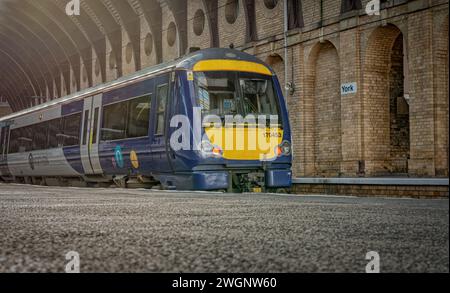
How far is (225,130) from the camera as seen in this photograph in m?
12.7

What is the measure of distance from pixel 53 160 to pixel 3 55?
125ft

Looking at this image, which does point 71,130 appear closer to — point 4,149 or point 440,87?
point 4,149

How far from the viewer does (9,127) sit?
2430cm

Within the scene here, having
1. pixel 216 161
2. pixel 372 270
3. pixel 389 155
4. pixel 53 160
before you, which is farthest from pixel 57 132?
pixel 372 270

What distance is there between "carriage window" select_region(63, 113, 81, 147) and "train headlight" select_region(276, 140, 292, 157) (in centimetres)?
614

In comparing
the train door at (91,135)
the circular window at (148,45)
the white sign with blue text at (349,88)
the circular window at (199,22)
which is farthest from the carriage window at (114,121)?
the circular window at (148,45)

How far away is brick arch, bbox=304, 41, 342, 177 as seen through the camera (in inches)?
798

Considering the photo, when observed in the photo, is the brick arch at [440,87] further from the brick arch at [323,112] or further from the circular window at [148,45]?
the circular window at [148,45]

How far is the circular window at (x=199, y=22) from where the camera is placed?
88.4 feet

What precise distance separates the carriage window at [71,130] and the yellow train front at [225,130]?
4.94 meters

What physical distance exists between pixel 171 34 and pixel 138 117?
15476mm

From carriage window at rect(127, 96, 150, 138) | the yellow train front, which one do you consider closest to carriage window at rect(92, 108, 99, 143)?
carriage window at rect(127, 96, 150, 138)

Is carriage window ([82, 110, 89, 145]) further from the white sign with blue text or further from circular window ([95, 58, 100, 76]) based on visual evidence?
circular window ([95, 58, 100, 76])

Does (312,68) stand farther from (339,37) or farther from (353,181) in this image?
(353,181)
